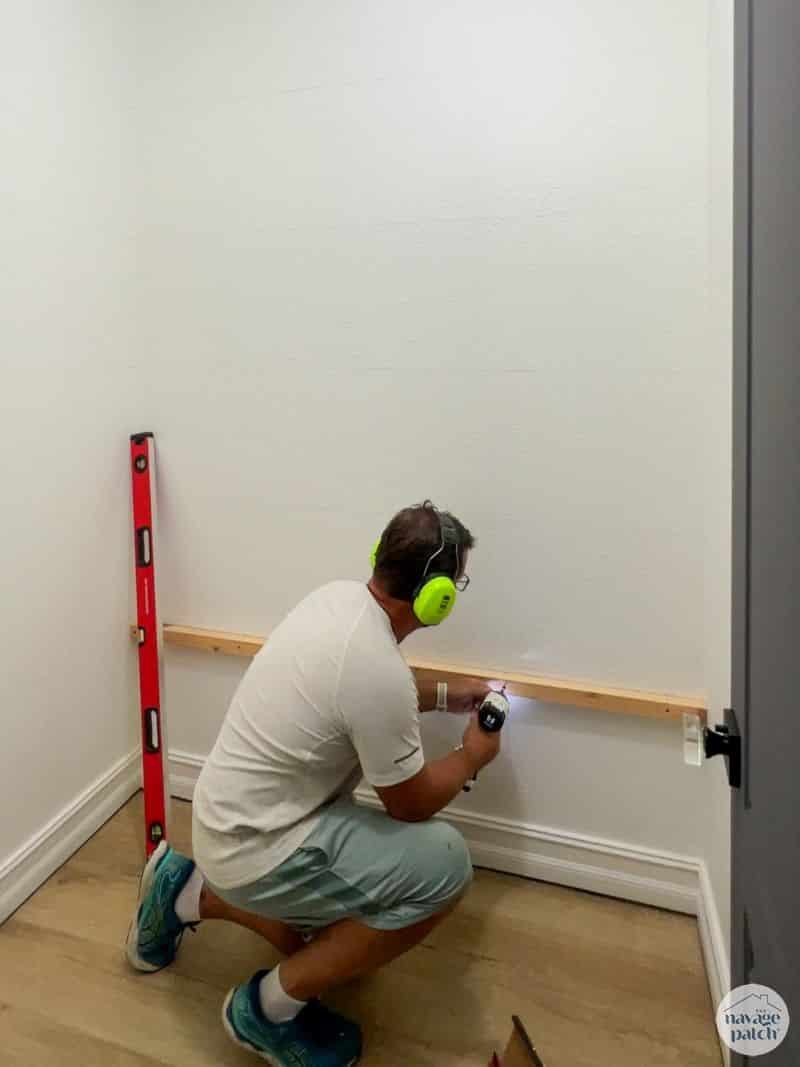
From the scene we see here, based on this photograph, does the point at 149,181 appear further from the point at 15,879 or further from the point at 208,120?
the point at 15,879

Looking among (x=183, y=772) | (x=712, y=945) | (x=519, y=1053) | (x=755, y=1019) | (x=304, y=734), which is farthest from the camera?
(x=183, y=772)

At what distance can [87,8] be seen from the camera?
1.99 meters

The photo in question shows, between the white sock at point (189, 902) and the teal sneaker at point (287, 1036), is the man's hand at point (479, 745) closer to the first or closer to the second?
the teal sneaker at point (287, 1036)

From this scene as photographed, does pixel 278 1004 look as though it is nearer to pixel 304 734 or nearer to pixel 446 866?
pixel 446 866

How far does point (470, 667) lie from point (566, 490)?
543 mm

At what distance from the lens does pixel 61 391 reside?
2.02m

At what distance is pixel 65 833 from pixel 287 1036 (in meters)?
0.98

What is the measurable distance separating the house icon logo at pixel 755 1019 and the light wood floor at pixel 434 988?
685mm

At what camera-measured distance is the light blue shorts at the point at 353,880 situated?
1491mm

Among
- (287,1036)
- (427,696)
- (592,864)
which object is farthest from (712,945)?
(287,1036)

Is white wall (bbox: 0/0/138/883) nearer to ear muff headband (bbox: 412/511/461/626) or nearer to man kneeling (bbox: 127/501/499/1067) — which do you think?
man kneeling (bbox: 127/501/499/1067)

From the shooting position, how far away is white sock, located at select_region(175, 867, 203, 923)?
5.76ft

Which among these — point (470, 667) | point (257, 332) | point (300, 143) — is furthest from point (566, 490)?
point (300, 143)

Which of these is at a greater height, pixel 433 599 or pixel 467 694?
pixel 433 599
